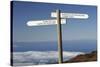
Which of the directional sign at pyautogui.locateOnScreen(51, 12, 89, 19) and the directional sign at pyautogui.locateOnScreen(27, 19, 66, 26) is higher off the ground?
the directional sign at pyautogui.locateOnScreen(51, 12, 89, 19)

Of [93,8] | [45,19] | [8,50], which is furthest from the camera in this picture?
[93,8]

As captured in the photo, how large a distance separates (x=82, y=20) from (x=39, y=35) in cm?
40

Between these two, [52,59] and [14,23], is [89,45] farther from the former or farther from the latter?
[14,23]

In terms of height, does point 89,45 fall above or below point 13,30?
below

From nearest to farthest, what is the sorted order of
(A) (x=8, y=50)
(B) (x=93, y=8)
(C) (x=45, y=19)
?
(A) (x=8, y=50) → (C) (x=45, y=19) → (B) (x=93, y=8)

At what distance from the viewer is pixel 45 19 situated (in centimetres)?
194

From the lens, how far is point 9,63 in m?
1.82

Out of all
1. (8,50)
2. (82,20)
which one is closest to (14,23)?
(8,50)

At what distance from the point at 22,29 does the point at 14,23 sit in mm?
80

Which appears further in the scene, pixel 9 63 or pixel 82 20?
pixel 82 20

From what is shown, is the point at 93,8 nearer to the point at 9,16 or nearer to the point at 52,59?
the point at 52,59

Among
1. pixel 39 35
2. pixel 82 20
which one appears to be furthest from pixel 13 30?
Answer: pixel 82 20

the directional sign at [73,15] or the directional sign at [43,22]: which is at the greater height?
the directional sign at [73,15]

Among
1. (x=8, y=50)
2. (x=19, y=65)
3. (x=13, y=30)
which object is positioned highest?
(x=13, y=30)
